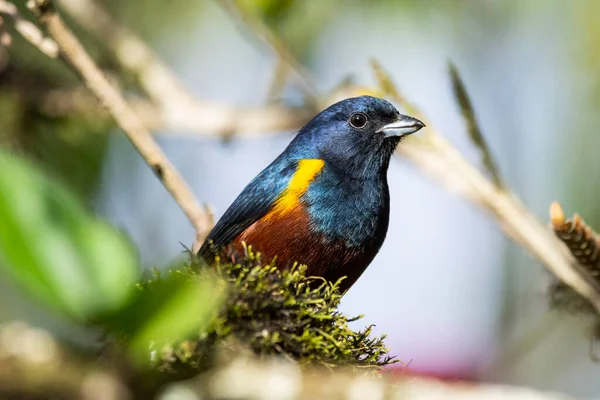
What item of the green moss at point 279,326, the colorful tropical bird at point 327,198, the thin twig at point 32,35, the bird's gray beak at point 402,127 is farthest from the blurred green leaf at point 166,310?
the bird's gray beak at point 402,127

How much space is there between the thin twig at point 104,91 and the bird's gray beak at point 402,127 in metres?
1.21

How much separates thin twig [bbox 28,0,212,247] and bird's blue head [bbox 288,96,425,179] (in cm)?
96

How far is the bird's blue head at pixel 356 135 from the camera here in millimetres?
4270

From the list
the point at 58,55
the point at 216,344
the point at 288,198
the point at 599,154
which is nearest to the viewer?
the point at 216,344

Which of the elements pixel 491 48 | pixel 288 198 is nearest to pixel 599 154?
pixel 491 48

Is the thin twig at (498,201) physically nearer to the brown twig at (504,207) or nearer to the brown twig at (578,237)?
the brown twig at (504,207)

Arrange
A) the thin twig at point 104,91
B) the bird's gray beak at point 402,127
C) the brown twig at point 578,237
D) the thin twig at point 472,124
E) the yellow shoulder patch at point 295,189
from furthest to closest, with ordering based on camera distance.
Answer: the bird's gray beak at point 402,127 → the yellow shoulder patch at point 295,189 → the thin twig at point 472,124 → the thin twig at point 104,91 → the brown twig at point 578,237

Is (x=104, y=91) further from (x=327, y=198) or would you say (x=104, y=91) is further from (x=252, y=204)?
(x=327, y=198)

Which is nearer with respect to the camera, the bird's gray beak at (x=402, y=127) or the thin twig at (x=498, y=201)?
the thin twig at (x=498, y=201)

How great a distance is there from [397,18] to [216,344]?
4.07 metres

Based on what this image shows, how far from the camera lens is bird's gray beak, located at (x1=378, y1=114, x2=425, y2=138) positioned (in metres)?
4.17

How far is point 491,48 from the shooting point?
6.03m

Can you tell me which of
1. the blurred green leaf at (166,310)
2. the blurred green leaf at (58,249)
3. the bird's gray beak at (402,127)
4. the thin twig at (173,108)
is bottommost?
the blurred green leaf at (166,310)

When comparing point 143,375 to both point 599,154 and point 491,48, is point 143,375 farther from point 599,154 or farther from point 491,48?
point 491,48
